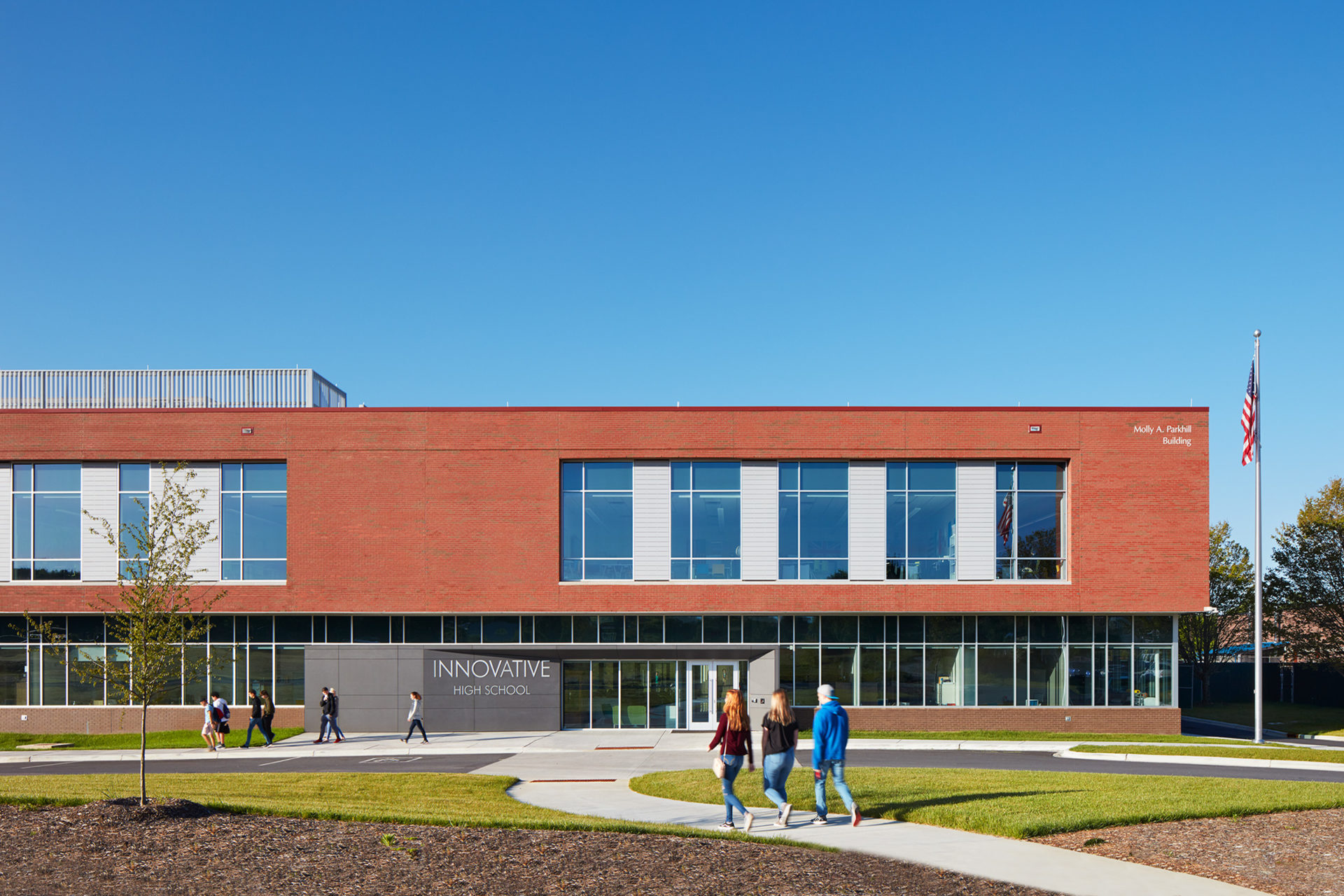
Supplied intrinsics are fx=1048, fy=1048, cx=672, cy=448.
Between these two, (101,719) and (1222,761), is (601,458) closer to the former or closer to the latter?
(101,719)

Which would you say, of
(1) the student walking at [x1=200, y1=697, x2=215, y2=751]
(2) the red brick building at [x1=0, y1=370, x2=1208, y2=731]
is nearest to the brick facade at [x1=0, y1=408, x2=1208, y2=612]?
(2) the red brick building at [x1=0, y1=370, x2=1208, y2=731]

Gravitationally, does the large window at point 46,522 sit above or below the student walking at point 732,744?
above

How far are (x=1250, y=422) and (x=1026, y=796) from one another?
20.0m

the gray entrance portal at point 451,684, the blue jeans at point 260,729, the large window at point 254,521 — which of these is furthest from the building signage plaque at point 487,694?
the large window at point 254,521

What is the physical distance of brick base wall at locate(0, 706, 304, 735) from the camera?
102 feet

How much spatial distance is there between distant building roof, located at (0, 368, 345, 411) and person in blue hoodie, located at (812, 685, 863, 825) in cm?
2404

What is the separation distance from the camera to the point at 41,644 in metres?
31.3

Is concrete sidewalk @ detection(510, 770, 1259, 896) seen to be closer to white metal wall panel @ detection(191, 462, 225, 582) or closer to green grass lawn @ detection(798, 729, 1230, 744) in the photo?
green grass lawn @ detection(798, 729, 1230, 744)

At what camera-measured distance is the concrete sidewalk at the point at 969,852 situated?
994 cm

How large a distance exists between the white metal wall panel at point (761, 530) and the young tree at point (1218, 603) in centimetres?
3076

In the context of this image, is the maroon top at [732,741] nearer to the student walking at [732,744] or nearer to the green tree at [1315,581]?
the student walking at [732,744]

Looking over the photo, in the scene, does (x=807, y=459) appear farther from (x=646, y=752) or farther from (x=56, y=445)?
(x=56, y=445)

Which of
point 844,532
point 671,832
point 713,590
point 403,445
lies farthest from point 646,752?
point 671,832

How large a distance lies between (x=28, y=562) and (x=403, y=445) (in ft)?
38.4
